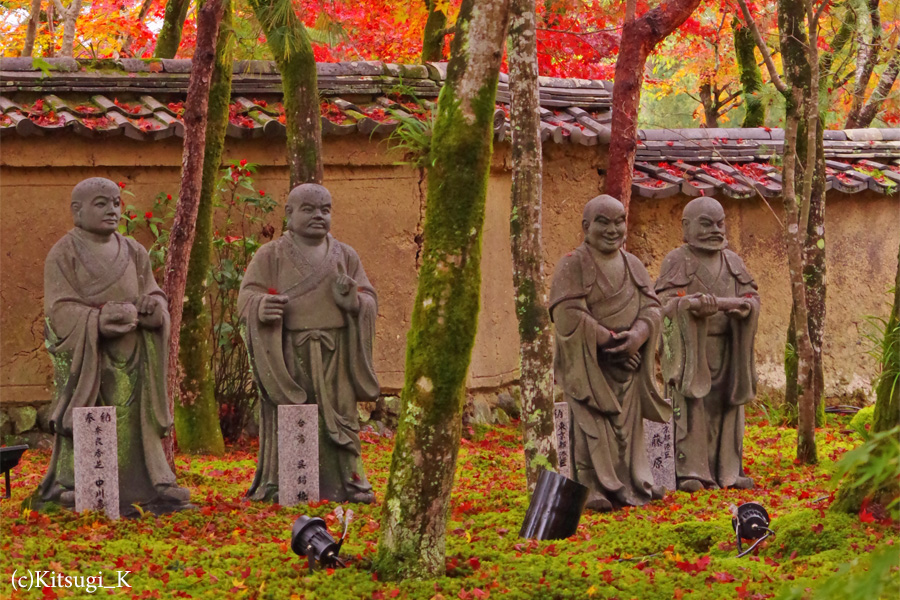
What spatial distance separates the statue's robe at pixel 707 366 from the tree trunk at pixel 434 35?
693 centimetres

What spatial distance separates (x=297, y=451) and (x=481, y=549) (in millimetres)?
2337

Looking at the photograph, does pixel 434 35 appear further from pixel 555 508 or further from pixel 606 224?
pixel 555 508

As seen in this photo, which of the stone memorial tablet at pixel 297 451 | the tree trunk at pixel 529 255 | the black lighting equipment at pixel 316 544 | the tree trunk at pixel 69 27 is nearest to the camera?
the black lighting equipment at pixel 316 544

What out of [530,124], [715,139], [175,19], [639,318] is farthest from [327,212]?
[715,139]

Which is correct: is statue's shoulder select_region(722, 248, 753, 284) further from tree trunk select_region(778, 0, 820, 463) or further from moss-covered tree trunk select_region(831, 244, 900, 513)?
moss-covered tree trunk select_region(831, 244, 900, 513)

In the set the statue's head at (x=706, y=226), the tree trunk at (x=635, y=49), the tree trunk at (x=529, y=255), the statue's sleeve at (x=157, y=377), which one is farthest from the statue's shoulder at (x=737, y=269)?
the statue's sleeve at (x=157, y=377)

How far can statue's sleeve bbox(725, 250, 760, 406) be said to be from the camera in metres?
9.38

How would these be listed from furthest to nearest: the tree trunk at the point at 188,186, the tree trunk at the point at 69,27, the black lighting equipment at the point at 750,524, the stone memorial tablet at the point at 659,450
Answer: the tree trunk at the point at 69,27 → the tree trunk at the point at 188,186 → the stone memorial tablet at the point at 659,450 → the black lighting equipment at the point at 750,524

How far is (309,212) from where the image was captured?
8.59m

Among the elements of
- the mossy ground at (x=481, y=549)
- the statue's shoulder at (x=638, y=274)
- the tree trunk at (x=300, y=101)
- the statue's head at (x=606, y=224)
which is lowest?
the mossy ground at (x=481, y=549)

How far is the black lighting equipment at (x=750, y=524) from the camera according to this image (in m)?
6.29

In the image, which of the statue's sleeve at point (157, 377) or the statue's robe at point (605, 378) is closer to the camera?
the statue's sleeve at point (157, 377)

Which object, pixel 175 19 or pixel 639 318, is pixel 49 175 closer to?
pixel 175 19

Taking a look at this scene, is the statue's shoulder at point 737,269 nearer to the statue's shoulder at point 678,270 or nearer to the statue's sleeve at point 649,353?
the statue's shoulder at point 678,270
